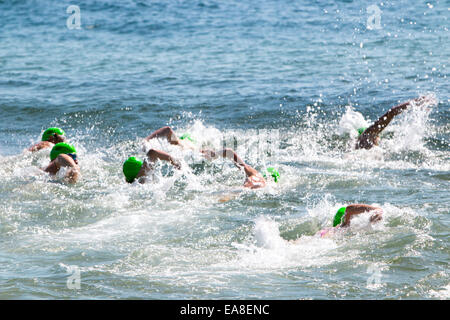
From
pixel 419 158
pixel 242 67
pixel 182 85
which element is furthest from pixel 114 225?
pixel 242 67

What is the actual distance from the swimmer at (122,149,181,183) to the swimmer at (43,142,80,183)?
761 millimetres

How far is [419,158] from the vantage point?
33.4 feet

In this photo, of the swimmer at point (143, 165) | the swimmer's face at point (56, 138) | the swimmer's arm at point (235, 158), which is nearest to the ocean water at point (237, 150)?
the swimmer at point (143, 165)

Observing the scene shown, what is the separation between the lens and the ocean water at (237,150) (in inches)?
243

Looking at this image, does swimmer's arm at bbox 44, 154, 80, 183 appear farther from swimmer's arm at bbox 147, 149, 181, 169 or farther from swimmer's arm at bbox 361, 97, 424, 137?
swimmer's arm at bbox 361, 97, 424, 137

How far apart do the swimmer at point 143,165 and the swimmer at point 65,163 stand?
0.76m

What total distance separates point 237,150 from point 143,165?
2488mm

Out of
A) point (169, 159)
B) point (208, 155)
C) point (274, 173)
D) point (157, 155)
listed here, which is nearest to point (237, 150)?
point (208, 155)

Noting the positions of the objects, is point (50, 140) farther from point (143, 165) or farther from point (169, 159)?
point (169, 159)

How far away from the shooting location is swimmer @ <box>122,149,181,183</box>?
909 centimetres

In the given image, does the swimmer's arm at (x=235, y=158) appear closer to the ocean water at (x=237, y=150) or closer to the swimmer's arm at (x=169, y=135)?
the ocean water at (x=237, y=150)

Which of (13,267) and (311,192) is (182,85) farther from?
(13,267)

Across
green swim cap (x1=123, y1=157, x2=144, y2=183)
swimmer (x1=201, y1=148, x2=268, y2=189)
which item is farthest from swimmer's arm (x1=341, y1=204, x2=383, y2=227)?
green swim cap (x1=123, y1=157, x2=144, y2=183)

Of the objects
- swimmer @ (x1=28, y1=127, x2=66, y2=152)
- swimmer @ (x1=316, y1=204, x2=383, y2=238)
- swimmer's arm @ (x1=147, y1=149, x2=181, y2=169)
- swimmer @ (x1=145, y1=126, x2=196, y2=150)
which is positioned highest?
swimmer @ (x1=28, y1=127, x2=66, y2=152)
